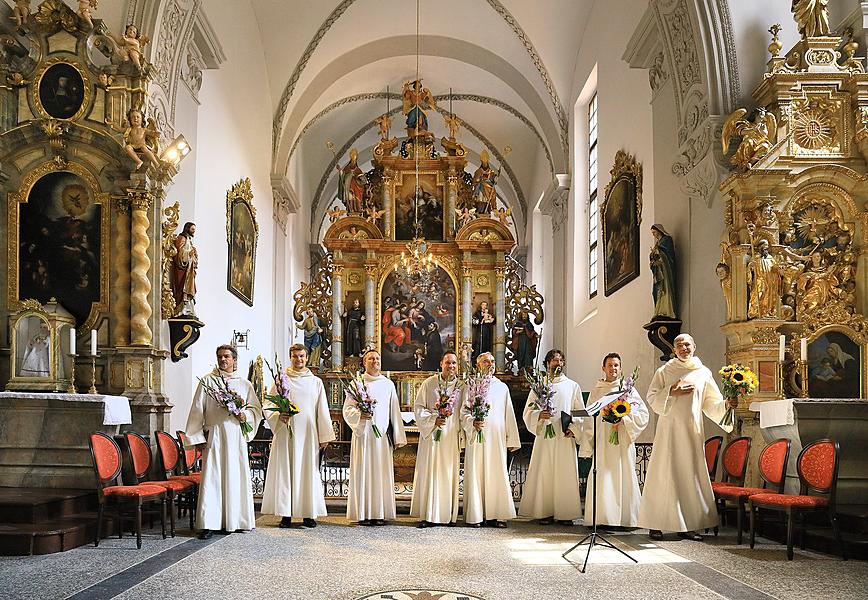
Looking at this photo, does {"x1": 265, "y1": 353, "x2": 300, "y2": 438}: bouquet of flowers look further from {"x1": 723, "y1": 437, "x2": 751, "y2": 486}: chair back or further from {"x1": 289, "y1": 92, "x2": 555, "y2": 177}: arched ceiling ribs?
{"x1": 289, "y1": 92, "x2": 555, "y2": 177}: arched ceiling ribs

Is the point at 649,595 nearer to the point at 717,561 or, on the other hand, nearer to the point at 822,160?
the point at 717,561

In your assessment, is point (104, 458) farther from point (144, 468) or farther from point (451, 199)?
point (451, 199)

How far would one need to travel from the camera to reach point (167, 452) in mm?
9328

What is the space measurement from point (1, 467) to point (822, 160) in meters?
8.76

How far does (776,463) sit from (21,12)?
8.70m

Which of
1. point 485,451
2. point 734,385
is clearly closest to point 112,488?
point 485,451

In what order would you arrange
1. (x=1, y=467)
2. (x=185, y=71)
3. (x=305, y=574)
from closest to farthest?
(x=305, y=574) → (x=1, y=467) → (x=185, y=71)

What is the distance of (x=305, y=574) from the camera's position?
21.5 feet

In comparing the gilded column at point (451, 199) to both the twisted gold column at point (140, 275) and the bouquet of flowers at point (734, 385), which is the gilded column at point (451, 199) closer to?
the twisted gold column at point (140, 275)

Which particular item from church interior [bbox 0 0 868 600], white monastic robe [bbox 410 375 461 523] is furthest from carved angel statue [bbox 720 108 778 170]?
white monastic robe [bbox 410 375 461 523]

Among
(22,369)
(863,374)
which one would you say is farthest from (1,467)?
(863,374)

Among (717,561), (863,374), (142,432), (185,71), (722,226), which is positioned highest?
(185,71)

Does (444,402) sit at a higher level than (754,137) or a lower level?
lower

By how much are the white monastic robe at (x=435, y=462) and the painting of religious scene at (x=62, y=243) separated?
12.6ft
